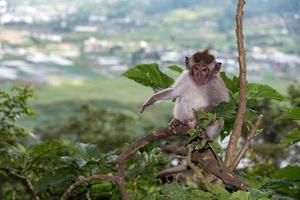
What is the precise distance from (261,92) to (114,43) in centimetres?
6091

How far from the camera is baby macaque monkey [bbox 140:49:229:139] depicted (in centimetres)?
312

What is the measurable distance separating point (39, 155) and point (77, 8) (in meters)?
72.3

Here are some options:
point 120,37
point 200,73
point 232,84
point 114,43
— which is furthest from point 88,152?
point 120,37

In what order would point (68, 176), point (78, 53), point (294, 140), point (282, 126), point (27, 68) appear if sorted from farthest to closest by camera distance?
1. point (78, 53)
2. point (27, 68)
3. point (282, 126)
4. point (68, 176)
5. point (294, 140)

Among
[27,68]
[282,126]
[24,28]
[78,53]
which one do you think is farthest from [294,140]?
[24,28]

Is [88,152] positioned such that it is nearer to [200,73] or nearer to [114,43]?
[200,73]

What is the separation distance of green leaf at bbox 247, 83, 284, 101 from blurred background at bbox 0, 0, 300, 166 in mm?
33568

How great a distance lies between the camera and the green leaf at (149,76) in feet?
7.52

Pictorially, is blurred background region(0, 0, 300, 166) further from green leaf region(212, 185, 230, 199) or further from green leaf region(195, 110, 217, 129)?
green leaf region(212, 185, 230, 199)

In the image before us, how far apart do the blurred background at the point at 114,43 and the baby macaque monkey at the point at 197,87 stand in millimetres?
32395

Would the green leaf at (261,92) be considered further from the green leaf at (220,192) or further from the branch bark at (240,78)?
the green leaf at (220,192)

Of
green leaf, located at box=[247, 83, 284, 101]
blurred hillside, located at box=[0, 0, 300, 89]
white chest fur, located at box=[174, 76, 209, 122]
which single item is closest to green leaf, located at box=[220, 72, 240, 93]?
green leaf, located at box=[247, 83, 284, 101]

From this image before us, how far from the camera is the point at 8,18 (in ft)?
216

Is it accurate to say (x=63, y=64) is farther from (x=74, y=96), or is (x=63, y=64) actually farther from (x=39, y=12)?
(x=39, y=12)
